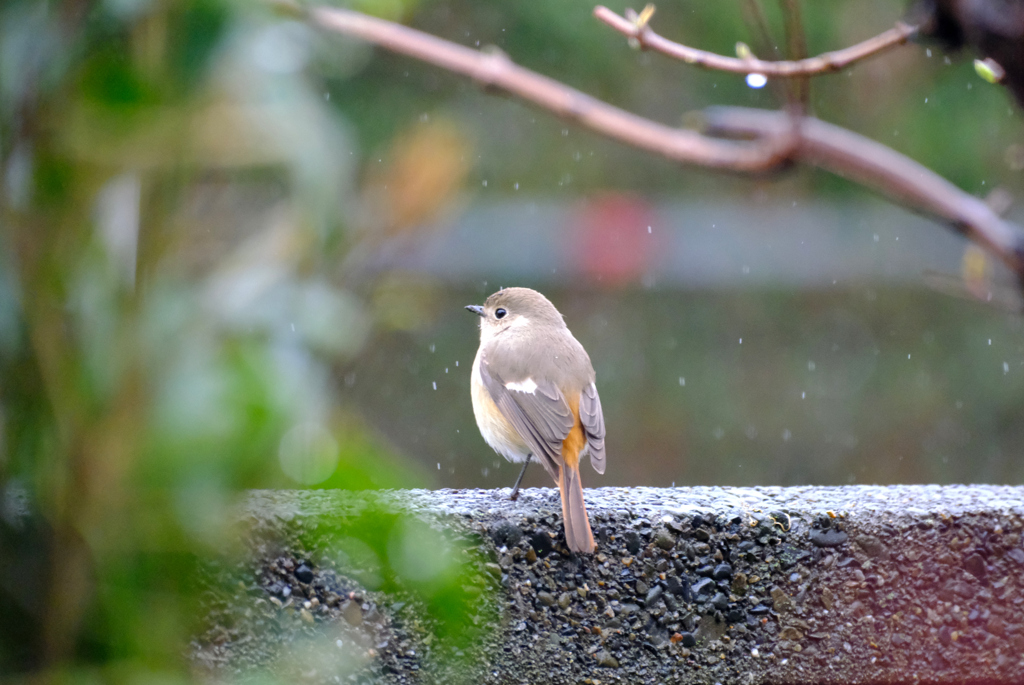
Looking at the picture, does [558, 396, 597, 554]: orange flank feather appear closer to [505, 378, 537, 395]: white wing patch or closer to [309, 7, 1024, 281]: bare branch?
[505, 378, 537, 395]: white wing patch

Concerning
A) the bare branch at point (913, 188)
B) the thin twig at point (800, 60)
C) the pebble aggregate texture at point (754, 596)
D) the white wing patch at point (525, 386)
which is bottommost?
the pebble aggregate texture at point (754, 596)

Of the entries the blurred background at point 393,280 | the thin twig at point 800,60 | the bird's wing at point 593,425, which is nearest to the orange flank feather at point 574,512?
the bird's wing at point 593,425

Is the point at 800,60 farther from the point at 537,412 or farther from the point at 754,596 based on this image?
the point at 537,412

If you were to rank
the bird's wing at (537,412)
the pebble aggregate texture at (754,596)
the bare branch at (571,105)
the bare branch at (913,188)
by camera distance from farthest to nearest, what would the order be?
the bird's wing at (537,412), the pebble aggregate texture at (754,596), the bare branch at (571,105), the bare branch at (913,188)

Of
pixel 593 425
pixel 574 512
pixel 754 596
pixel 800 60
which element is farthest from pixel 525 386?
pixel 800 60

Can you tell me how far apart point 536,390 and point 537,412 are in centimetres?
8

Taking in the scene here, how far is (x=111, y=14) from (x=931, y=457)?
5520mm

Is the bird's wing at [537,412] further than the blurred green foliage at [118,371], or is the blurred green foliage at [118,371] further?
the bird's wing at [537,412]

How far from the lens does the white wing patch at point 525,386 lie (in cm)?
230

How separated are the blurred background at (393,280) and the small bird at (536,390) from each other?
283 millimetres

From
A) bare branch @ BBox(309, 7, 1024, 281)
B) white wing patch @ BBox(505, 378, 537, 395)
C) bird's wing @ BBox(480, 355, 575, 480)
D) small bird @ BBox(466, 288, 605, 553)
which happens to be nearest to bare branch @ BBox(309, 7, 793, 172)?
bare branch @ BBox(309, 7, 1024, 281)

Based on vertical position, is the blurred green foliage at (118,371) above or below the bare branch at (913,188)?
below

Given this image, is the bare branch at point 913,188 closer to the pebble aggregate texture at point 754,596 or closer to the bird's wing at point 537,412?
the pebble aggregate texture at point 754,596

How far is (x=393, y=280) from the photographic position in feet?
3.62
